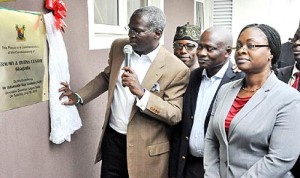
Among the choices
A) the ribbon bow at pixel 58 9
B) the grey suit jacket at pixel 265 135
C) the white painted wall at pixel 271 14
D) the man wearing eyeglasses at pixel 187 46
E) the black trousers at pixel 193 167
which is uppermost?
the white painted wall at pixel 271 14

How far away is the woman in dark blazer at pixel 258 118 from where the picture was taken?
1.49 meters

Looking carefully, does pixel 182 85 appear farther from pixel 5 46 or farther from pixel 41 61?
pixel 5 46

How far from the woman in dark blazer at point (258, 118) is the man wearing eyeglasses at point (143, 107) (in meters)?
0.49

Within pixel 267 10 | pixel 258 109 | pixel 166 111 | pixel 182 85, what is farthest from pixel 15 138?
pixel 267 10

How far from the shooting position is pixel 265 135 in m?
1.51

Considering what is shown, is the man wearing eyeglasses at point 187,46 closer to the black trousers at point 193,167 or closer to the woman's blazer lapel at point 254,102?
the black trousers at point 193,167

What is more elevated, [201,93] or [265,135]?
[201,93]

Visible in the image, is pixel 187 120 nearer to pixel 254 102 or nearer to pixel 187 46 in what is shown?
pixel 254 102

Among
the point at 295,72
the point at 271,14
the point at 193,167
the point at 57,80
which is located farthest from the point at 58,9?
the point at 271,14

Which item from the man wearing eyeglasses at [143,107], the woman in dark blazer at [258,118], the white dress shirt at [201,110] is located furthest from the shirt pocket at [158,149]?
the woman in dark blazer at [258,118]

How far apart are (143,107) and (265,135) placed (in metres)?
0.78

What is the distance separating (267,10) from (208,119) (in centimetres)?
563

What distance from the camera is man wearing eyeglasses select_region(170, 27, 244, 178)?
2.03 metres

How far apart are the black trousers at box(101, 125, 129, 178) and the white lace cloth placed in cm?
28
